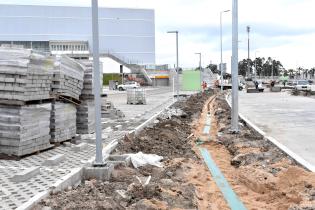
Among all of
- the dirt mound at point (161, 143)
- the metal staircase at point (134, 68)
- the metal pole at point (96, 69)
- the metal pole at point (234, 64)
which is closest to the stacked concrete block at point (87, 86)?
the dirt mound at point (161, 143)

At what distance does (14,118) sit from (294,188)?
584 cm

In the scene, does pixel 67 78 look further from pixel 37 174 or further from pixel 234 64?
pixel 234 64

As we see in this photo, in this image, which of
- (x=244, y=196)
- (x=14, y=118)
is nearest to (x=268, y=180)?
(x=244, y=196)

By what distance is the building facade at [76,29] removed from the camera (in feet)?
282

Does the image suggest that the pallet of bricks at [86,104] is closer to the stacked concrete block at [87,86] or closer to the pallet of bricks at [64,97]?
the stacked concrete block at [87,86]

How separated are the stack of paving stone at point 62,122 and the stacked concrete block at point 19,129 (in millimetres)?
1099

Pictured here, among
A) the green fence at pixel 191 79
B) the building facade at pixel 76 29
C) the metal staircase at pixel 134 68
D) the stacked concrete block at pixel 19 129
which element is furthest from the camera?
the building facade at pixel 76 29

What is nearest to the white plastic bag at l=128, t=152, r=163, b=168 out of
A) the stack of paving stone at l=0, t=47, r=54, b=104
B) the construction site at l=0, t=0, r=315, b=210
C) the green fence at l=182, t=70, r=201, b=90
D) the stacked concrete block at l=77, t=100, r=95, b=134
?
the construction site at l=0, t=0, r=315, b=210

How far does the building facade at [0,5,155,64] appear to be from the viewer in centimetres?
8588

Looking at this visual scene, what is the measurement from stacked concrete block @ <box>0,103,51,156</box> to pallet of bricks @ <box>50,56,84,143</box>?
1.18 metres

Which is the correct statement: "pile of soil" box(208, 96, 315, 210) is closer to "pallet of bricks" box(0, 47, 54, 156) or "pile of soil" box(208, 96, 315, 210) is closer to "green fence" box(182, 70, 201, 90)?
"pallet of bricks" box(0, 47, 54, 156)

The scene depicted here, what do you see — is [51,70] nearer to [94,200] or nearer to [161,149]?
[161,149]

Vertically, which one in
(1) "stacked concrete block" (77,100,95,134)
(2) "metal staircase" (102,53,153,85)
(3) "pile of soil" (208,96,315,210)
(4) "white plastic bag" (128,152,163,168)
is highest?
(2) "metal staircase" (102,53,153,85)

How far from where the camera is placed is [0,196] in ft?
21.9
